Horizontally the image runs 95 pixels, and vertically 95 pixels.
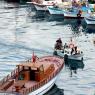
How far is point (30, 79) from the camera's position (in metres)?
38.3

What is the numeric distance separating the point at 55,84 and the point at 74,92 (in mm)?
2361

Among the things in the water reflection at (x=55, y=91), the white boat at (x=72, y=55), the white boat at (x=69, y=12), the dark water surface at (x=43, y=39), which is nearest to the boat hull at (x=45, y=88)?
the water reflection at (x=55, y=91)

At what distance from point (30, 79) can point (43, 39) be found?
2293 centimetres

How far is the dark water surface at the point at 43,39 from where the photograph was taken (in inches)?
1661

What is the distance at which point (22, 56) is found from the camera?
168ft

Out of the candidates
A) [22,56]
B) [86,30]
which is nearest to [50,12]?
[86,30]

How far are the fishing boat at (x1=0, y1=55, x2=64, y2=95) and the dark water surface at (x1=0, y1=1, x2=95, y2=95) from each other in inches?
58.1

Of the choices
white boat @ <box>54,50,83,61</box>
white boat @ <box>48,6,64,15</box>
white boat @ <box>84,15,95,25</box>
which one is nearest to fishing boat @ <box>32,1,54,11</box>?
white boat @ <box>48,6,64,15</box>

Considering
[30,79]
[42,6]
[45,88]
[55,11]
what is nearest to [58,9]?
[55,11]

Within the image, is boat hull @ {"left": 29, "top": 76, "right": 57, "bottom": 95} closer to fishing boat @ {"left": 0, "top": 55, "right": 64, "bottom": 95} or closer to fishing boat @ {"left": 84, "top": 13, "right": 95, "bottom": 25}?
fishing boat @ {"left": 0, "top": 55, "right": 64, "bottom": 95}

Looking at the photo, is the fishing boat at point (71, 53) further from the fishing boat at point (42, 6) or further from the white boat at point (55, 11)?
the fishing boat at point (42, 6)

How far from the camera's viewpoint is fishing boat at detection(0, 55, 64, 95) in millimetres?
35375

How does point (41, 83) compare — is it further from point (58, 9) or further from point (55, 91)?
point (58, 9)

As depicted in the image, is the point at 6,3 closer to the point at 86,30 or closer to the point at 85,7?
the point at 85,7
